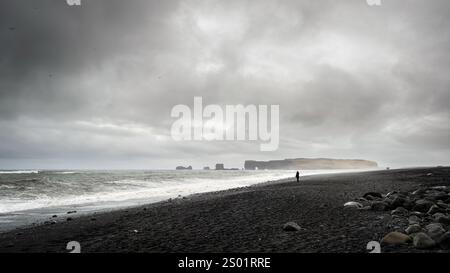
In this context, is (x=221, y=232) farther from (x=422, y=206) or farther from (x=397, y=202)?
(x=422, y=206)

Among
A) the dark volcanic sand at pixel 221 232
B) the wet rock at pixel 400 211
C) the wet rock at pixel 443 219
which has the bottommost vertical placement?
the dark volcanic sand at pixel 221 232

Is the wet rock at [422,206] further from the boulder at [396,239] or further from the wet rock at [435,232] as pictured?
the boulder at [396,239]

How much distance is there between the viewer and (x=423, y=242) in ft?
24.3

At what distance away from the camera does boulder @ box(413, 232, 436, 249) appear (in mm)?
7340

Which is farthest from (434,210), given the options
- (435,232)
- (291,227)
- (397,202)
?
(291,227)

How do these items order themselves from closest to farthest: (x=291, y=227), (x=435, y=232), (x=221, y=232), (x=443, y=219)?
(x=435, y=232) < (x=443, y=219) < (x=291, y=227) < (x=221, y=232)

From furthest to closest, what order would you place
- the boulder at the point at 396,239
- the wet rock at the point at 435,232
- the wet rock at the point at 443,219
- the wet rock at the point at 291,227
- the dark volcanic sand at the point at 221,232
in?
the wet rock at the point at 291,227 < the wet rock at the point at 443,219 < the dark volcanic sand at the point at 221,232 < the boulder at the point at 396,239 < the wet rock at the point at 435,232

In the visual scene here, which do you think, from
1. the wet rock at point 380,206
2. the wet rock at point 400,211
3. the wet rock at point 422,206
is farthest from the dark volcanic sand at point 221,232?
the wet rock at point 422,206

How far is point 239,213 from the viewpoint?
13.8 meters

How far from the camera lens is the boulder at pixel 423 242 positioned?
734cm
